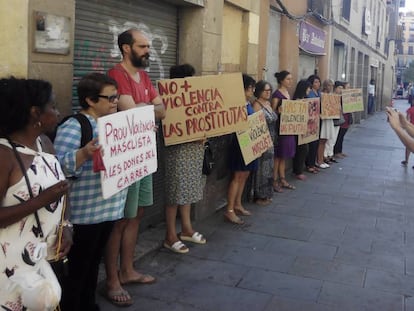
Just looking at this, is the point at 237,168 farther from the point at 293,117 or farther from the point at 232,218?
the point at 293,117

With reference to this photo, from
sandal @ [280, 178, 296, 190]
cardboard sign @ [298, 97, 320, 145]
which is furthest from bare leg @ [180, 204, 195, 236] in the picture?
cardboard sign @ [298, 97, 320, 145]

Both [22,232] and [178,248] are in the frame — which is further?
[178,248]

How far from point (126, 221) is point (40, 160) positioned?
1.65 meters

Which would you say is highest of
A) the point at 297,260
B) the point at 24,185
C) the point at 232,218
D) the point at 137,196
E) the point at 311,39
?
the point at 311,39

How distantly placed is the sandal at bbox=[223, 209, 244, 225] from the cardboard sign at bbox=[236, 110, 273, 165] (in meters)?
0.64

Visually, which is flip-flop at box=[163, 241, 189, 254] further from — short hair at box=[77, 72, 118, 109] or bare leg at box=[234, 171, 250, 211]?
short hair at box=[77, 72, 118, 109]

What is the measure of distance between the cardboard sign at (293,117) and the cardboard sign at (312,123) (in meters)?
0.47

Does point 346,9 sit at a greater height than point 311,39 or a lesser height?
greater

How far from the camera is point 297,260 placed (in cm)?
507

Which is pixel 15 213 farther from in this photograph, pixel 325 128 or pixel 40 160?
pixel 325 128

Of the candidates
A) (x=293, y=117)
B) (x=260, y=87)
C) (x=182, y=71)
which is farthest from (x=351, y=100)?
(x=182, y=71)

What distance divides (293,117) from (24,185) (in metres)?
6.11

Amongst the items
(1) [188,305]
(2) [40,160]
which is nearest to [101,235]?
(1) [188,305]

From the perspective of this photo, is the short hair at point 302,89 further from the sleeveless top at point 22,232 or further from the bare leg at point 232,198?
the sleeveless top at point 22,232
